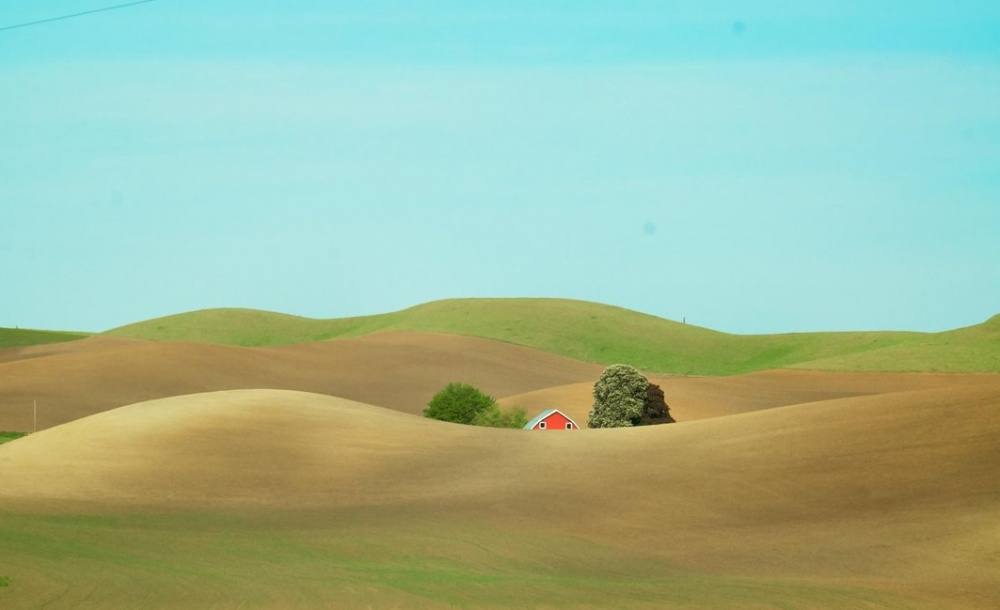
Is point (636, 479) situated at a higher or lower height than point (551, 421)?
lower

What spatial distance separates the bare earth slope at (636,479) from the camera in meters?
Answer: 27.4

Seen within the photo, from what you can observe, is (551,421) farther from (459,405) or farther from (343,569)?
(343,569)

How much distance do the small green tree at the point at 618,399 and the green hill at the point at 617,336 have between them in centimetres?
3594

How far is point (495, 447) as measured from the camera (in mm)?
41656

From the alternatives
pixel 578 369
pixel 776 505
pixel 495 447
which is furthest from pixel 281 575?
pixel 578 369

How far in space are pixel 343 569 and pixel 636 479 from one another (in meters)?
12.6

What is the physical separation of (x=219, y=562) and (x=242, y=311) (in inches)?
4805

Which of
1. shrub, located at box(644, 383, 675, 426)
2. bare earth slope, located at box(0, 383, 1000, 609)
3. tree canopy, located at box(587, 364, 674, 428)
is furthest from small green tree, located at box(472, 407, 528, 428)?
bare earth slope, located at box(0, 383, 1000, 609)

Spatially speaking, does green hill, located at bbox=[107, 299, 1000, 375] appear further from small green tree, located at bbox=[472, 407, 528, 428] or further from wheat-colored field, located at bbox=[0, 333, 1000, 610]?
wheat-colored field, located at bbox=[0, 333, 1000, 610]

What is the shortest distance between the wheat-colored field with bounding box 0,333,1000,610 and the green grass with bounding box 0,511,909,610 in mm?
87

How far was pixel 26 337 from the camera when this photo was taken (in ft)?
381

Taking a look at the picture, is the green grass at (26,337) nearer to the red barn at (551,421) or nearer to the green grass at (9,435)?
the green grass at (9,435)

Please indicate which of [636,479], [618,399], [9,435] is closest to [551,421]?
[618,399]

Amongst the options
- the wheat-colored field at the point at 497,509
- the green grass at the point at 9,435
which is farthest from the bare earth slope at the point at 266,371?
the wheat-colored field at the point at 497,509
